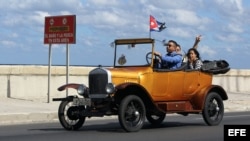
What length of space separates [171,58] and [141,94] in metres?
1.36

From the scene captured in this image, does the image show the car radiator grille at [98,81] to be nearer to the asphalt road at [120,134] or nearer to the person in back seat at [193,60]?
the asphalt road at [120,134]

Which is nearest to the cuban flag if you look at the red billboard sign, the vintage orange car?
the red billboard sign

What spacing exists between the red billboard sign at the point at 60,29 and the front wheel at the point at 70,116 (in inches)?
377

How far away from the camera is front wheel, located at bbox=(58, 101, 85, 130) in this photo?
1383cm

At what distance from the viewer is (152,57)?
1412 centimetres

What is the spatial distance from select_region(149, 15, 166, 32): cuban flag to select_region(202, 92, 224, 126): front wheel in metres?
11.3

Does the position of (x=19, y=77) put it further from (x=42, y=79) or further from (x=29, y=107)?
(x=29, y=107)

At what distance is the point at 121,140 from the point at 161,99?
279 centimetres

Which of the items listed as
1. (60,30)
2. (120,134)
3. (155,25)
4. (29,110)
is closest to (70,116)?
(120,134)

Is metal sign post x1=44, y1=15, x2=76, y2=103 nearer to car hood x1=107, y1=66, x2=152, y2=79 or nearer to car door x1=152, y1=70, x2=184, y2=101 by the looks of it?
car door x1=152, y1=70, x2=184, y2=101

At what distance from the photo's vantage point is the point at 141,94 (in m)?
13.6

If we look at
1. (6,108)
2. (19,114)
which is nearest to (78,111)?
(19,114)

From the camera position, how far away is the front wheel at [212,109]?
48.8 ft

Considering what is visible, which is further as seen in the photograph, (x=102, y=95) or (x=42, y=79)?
(x=42, y=79)
